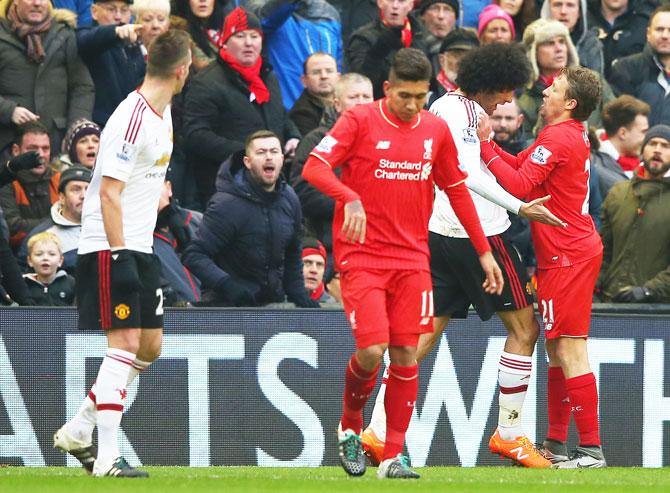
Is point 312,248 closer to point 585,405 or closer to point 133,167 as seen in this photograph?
point 585,405

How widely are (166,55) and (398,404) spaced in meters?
2.45

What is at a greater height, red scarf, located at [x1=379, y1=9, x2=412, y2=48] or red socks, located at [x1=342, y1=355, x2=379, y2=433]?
red scarf, located at [x1=379, y1=9, x2=412, y2=48]

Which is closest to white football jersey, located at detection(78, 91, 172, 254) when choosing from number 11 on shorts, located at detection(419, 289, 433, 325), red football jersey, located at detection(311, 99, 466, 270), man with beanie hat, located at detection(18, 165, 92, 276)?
red football jersey, located at detection(311, 99, 466, 270)

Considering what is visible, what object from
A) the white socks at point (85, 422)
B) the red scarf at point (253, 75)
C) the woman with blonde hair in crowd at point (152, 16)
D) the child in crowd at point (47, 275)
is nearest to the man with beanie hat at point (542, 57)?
the red scarf at point (253, 75)

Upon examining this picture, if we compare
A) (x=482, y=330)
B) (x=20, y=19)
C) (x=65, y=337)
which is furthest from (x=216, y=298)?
(x=20, y=19)

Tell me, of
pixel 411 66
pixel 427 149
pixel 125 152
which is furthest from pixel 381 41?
pixel 125 152

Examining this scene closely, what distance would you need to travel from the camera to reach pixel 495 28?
50.1ft

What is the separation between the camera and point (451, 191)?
9.13 metres

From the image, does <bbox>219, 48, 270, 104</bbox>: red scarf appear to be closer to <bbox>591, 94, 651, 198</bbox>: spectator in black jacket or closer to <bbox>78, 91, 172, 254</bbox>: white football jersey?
<bbox>591, 94, 651, 198</bbox>: spectator in black jacket

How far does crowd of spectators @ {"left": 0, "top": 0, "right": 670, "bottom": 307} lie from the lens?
12328 mm

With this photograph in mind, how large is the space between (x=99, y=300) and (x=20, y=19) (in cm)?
516

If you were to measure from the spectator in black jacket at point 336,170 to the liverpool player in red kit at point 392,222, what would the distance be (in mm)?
4399

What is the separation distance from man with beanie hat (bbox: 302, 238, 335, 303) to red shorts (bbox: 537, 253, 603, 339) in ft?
10.8

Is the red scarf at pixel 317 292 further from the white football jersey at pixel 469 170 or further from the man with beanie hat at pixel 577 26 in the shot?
the man with beanie hat at pixel 577 26
